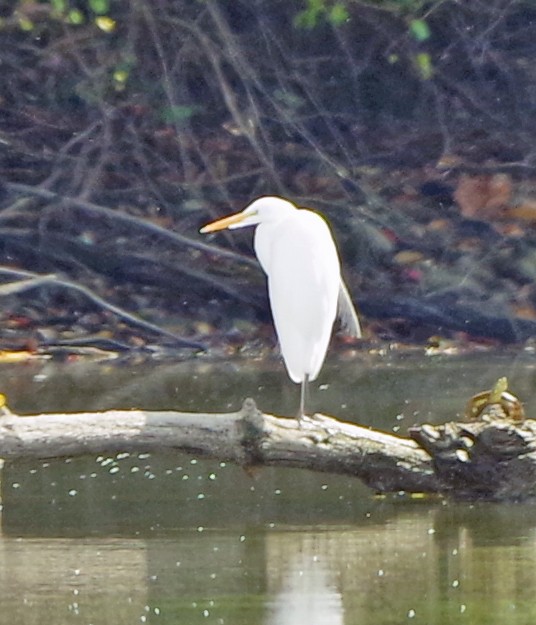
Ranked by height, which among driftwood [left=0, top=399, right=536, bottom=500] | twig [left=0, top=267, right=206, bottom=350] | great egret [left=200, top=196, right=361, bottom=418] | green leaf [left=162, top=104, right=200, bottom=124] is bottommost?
Answer: driftwood [left=0, top=399, right=536, bottom=500]

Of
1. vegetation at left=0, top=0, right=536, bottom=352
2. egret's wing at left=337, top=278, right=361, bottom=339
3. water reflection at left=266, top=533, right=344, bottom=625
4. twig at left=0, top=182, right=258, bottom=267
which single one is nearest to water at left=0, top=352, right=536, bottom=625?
water reflection at left=266, top=533, right=344, bottom=625

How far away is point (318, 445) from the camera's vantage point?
507 centimetres

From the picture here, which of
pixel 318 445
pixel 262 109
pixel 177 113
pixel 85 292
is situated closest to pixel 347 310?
pixel 318 445

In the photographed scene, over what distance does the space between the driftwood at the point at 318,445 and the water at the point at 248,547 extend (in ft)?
0.30

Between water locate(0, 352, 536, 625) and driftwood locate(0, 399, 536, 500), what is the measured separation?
0.09 m

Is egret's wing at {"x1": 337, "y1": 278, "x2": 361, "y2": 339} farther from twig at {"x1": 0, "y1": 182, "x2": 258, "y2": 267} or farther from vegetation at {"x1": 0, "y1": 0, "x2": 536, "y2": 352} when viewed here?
vegetation at {"x1": 0, "y1": 0, "x2": 536, "y2": 352}

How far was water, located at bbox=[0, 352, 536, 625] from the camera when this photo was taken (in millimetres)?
4215

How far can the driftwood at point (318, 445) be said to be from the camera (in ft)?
16.3

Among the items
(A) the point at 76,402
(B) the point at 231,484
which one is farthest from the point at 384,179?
(B) the point at 231,484

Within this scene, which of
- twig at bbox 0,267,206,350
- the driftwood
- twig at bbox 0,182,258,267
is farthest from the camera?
twig at bbox 0,182,258,267

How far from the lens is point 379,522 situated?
509 centimetres

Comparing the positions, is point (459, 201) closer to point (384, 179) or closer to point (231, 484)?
point (384, 179)

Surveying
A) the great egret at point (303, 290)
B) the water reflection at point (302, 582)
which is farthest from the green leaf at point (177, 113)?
the water reflection at point (302, 582)

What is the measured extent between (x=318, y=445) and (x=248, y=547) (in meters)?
0.38
